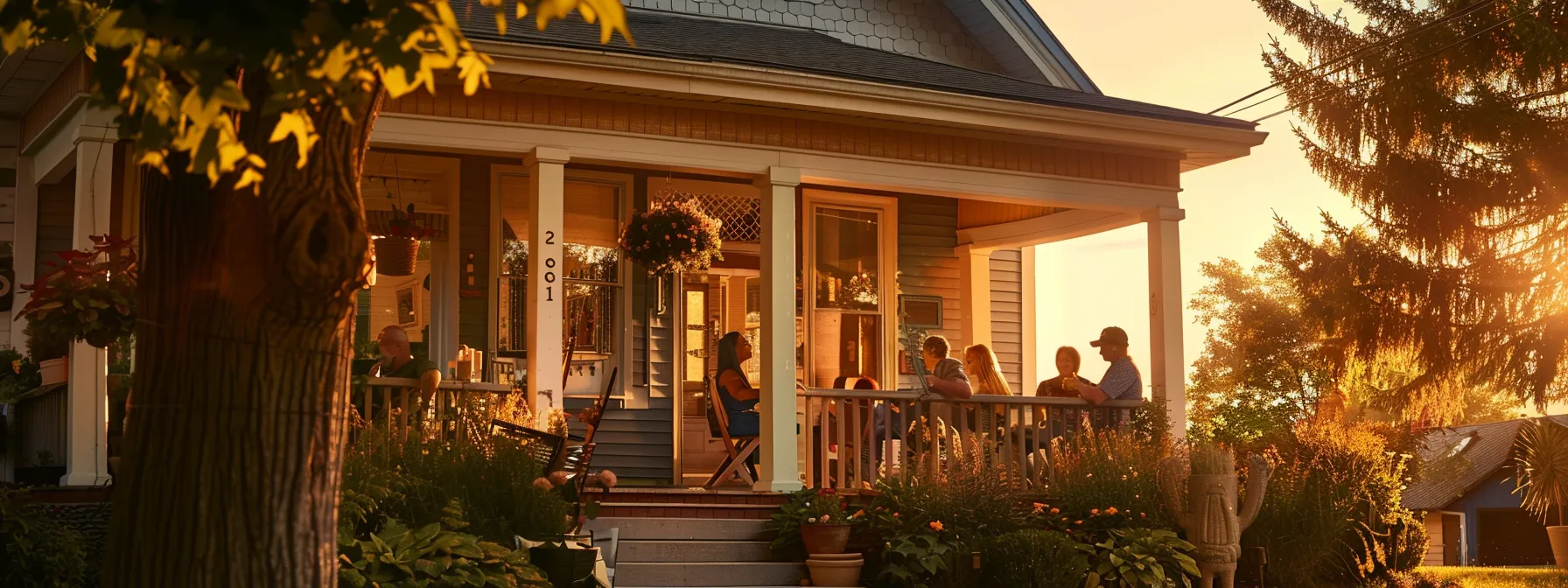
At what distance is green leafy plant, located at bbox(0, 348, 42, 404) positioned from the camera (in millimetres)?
10531

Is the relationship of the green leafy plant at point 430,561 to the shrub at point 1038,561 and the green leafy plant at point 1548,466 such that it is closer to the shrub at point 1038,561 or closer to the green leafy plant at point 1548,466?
the shrub at point 1038,561

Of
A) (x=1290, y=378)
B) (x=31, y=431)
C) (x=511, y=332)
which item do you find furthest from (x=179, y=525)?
(x=1290, y=378)

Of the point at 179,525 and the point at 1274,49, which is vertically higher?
the point at 1274,49

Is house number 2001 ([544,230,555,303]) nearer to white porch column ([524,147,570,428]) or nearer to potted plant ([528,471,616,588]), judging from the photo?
white porch column ([524,147,570,428])

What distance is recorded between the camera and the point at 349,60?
3459 mm

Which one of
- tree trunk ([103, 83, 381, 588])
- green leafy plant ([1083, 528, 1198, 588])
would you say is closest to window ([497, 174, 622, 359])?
green leafy plant ([1083, 528, 1198, 588])

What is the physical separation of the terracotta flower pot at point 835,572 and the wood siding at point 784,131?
3020 millimetres

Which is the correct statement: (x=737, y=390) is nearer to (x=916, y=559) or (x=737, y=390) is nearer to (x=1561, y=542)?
(x=916, y=559)

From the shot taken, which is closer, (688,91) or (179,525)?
(179,525)

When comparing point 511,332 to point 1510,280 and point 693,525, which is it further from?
point 1510,280

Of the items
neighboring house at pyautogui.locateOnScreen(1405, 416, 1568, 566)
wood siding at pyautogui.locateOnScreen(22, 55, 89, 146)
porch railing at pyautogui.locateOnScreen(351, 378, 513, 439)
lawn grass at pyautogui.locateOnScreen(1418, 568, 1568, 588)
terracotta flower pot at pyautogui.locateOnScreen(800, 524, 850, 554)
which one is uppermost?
wood siding at pyautogui.locateOnScreen(22, 55, 89, 146)

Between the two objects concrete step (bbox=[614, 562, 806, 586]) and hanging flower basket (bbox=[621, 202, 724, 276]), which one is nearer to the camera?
concrete step (bbox=[614, 562, 806, 586])

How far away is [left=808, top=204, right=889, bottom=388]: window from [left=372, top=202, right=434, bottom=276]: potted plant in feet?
12.0

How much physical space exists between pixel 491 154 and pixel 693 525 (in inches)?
108
